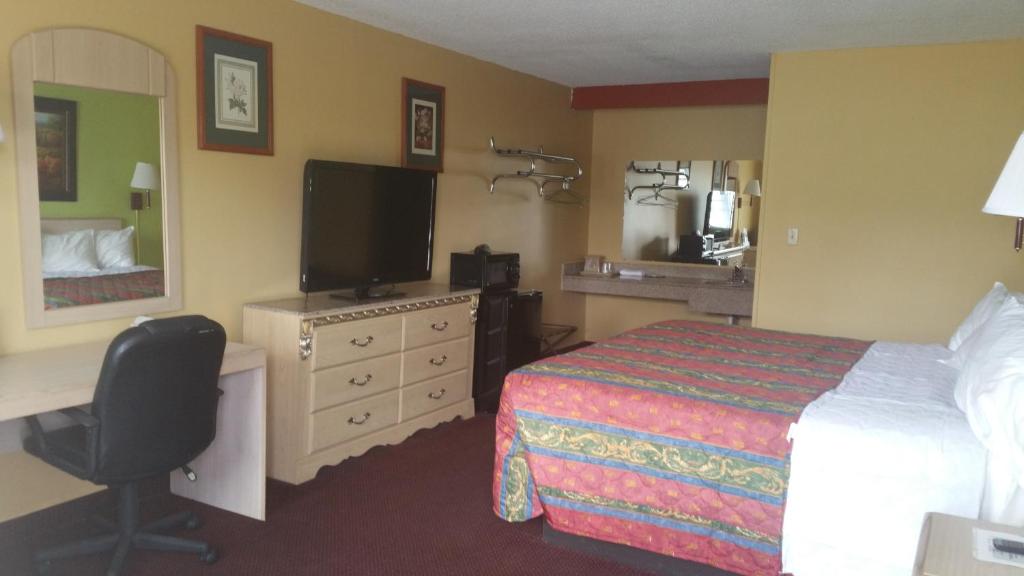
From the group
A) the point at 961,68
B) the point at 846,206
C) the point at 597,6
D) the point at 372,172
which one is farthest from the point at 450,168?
the point at 961,68

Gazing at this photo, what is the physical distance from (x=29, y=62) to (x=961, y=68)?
15.8 feet

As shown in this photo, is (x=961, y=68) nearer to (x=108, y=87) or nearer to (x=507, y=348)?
(x=507, y=348)

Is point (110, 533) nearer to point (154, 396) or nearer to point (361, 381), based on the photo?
point (154, 396)

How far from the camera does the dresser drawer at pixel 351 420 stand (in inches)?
145

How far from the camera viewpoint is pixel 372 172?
416 centimetres

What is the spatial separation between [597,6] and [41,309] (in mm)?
2915

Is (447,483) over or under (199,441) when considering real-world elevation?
under

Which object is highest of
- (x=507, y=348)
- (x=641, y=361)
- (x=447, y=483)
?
(x=641, y=361)

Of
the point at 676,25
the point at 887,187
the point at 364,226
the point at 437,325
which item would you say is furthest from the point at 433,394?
the point at 887,187

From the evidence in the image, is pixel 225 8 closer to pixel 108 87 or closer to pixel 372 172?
pixel 108 87

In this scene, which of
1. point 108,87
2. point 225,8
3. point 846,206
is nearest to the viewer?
point 108,87

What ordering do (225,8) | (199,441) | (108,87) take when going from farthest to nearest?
(225,8), (108,87), (199,441)

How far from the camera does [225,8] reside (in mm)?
3561

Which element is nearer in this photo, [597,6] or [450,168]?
[597,6]
